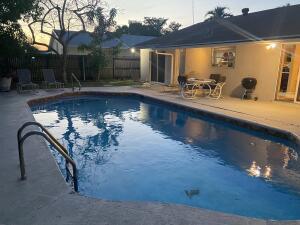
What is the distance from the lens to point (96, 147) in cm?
684

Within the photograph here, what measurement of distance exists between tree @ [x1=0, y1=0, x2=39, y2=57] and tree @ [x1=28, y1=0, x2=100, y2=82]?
1.07m

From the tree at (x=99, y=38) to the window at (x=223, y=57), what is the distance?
311 inches

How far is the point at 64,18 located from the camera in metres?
16.8

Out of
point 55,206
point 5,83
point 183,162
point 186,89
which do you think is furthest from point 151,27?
point 55,206

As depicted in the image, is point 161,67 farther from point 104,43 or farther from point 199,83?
point 104,43

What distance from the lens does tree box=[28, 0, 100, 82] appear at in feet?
52.2

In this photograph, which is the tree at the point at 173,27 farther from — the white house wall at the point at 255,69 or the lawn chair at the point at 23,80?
the lawn chair at the point at 23,80

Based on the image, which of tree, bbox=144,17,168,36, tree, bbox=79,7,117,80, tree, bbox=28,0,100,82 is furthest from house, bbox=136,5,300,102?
tree, bbox=144,17,168,36

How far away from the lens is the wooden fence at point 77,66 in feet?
50.8

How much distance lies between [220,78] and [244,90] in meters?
1.29

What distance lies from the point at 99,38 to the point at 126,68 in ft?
10.9

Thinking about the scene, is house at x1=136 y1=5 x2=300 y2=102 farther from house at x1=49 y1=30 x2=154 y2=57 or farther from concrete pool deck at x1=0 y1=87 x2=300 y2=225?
house at x1=49 y1=30 x2=154 y2=57

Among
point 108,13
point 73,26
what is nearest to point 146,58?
point 108,13

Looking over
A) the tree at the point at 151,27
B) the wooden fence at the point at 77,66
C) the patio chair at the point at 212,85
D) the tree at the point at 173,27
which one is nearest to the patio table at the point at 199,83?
the patio chair at the point at 212,85
